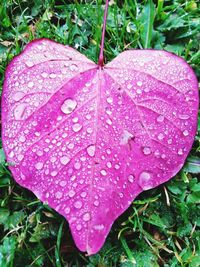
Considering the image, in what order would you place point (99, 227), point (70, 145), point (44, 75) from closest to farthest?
point (99, 227), point (70, 145), point (44, 75)

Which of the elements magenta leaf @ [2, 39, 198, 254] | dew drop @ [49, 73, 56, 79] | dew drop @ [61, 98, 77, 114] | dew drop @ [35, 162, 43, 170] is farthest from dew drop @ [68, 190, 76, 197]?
dew drop @ [49, 73, 56, 79]

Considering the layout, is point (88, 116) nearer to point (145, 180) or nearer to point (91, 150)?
point (91, 150)

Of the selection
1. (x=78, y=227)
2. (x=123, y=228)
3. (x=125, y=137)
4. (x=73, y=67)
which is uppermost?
(x=73, y=67)

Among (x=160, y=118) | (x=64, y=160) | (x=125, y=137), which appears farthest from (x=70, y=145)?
(x=160, y=118)

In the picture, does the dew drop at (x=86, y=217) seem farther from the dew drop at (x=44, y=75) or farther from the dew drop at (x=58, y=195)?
the dew drop at (x=44, y=75)

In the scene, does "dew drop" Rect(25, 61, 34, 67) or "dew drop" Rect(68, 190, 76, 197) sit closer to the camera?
"dew drop" Rect(68, 190, 76, 197)

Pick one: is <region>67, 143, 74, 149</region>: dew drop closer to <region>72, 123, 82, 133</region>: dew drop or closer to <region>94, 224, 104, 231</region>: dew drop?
<region>72, 123, 82, 133</region>: dew drop

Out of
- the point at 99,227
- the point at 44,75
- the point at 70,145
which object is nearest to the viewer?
the point at 99,227

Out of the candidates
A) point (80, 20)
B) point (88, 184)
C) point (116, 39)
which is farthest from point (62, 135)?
point (80, 20)

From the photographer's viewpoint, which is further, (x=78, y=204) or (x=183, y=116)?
(x=183, y=116)
